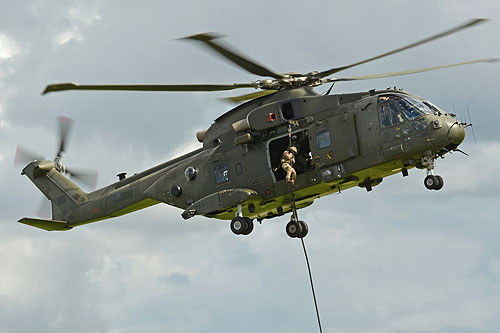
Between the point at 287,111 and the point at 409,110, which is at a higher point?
the point at 287,111

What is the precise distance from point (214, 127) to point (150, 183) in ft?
11.0

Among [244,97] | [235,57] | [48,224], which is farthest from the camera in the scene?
[48,224]

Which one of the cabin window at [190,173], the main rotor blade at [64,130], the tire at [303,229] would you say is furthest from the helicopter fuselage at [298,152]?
the main rotor blade at [64,130]

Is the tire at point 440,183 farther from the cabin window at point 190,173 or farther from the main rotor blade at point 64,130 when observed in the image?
the main rotor blade at point 64,130

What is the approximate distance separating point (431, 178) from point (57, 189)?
627 inches

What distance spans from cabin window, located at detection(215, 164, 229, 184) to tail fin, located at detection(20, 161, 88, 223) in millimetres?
6966

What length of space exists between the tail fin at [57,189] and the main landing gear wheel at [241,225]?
7.91 meters

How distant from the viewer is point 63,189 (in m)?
29.5

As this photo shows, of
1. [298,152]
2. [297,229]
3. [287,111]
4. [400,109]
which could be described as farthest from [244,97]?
[400,109]

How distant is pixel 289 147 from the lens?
883 inches

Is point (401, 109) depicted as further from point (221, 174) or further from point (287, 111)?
point (221, 174)

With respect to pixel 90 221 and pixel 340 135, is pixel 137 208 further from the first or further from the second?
pixel 340 135

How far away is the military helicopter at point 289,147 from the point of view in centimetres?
2117

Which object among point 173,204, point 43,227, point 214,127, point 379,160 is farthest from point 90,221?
point 379,160
